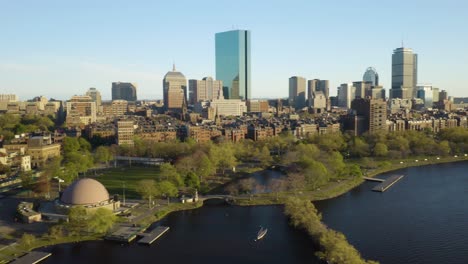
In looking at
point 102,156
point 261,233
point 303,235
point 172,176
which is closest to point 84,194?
point 172,176

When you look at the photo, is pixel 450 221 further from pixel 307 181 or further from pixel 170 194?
pixel 170 194

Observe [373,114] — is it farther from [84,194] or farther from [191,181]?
[84,194]

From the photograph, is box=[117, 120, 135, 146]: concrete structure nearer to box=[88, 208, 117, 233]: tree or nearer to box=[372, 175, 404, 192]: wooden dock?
box=[372, 175, 404, 192]: wooden dock

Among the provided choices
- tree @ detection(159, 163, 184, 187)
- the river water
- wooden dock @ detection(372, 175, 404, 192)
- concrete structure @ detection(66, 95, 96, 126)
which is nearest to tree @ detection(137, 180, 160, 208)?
tree @ detection(159, 163, 184, 187)

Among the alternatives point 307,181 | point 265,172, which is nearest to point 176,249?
point 307,181

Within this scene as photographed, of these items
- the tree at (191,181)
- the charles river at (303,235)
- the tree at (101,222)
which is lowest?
the charles river at (303,235)

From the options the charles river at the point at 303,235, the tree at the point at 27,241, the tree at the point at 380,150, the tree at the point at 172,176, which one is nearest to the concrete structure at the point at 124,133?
the tree at the point at 172,176

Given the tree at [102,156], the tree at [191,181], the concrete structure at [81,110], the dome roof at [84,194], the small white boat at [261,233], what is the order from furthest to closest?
the concrete structure at [81,110] → the tree at [102,156] → the tree at [191,181] → the dome roof at [84,194] → the small white boat at [261,233]

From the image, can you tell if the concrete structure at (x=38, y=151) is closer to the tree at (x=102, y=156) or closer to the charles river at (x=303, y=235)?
the tree at (x=102, y=156)
